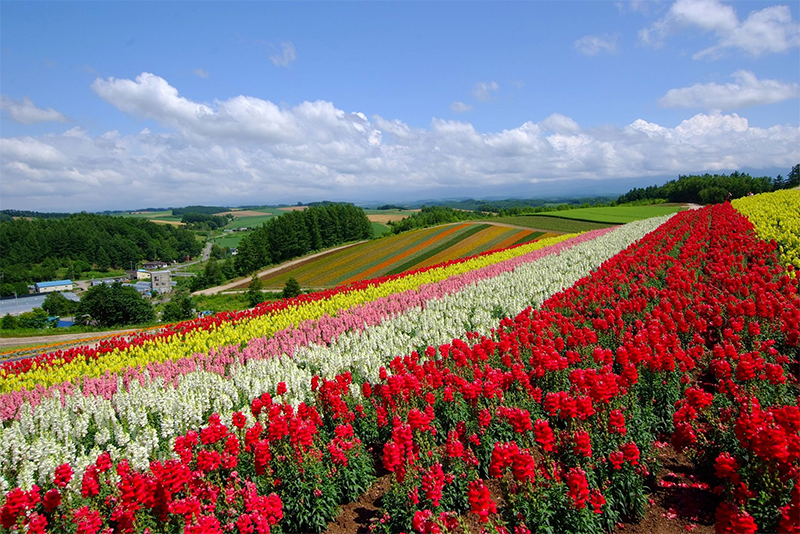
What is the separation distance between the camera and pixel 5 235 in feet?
372

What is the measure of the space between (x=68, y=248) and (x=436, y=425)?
14068 cm

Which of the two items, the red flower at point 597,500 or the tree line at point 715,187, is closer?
the red flower at point 597,500

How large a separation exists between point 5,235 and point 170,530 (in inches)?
5891

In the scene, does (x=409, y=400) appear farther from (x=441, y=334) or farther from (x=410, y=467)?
(x=441, y=334)

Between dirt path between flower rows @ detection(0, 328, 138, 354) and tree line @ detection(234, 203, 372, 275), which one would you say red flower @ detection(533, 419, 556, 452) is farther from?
tree line @ detection(234, 203, 372, 275)

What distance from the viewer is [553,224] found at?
6053 centimetres

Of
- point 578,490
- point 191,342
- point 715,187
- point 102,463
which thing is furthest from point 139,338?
point 715,187

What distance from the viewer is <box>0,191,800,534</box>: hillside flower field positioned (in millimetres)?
4324

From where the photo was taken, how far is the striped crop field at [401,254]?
49.0 m

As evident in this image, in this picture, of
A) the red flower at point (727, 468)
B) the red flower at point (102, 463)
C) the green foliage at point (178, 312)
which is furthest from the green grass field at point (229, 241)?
the red flower at point (727, 468)

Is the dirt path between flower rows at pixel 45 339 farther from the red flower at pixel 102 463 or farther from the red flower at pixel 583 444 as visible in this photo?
the red flower at pixel 583 444

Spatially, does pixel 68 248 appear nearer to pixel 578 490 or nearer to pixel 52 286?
pixel 52 286

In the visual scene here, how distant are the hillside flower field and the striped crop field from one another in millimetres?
35441

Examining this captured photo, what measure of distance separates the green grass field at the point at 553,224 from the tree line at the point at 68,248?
102 meters
